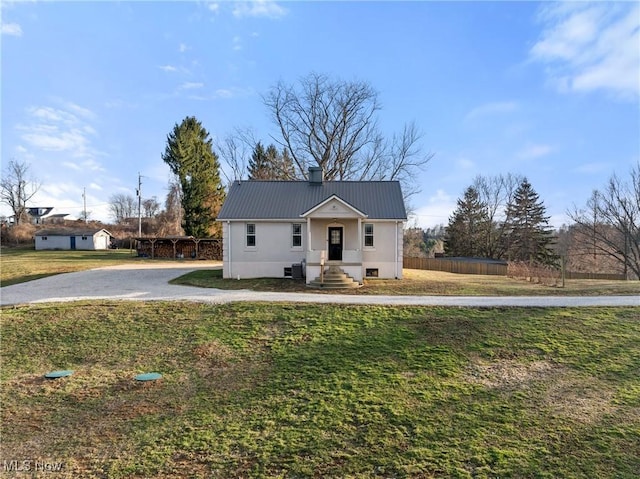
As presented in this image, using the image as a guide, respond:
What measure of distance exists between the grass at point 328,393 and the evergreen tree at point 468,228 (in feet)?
120

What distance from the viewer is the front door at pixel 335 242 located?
779 inches

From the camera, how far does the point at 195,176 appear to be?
40.3 m

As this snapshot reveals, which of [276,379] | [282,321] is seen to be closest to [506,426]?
[276,379]

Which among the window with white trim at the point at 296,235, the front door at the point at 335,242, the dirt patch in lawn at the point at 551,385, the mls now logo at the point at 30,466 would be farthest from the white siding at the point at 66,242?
the dirt patch in lawn at the point at 551,385

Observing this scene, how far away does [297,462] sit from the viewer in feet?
16.4

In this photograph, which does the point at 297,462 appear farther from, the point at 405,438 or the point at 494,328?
the point at 494,328

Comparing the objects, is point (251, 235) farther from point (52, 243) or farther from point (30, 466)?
point (52, 243)

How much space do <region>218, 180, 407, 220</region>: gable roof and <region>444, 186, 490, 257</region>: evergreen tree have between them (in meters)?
27.6

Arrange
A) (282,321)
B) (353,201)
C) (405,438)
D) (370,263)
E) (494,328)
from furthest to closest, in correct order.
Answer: (353,201) < (370,263) < (282,321) < (494,328) < (405,438)

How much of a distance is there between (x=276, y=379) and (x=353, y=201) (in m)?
14.8

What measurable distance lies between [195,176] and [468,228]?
109ft

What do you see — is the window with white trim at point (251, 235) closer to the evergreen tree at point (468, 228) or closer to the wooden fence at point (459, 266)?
the wooden fence at point (459, 266)

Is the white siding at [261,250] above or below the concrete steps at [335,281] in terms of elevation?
above

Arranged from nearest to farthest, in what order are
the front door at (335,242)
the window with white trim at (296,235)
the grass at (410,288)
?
the grass at (410,288)
the window with white trim at (296,235)
the front door at (335,242)
